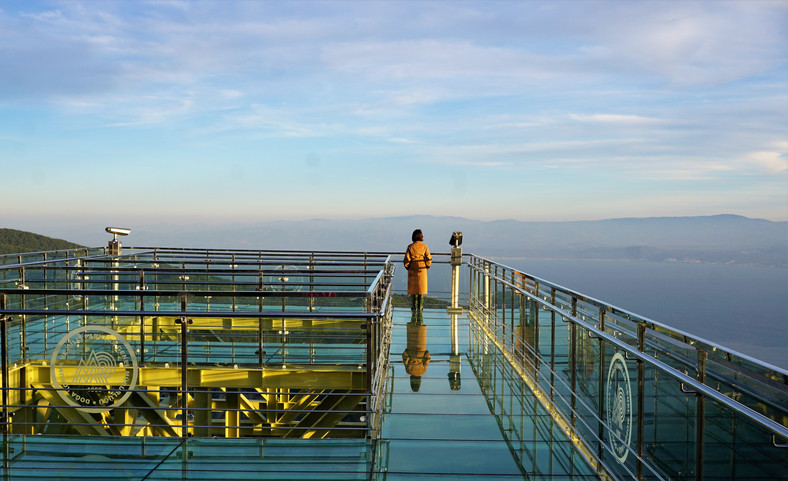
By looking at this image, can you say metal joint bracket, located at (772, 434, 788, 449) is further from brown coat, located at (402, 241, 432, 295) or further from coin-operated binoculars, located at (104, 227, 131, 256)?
coin-operated binoculars, located at (104, 227, 131, 256)

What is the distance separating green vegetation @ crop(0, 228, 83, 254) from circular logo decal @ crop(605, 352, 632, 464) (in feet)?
197

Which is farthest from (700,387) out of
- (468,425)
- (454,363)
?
(454,363)

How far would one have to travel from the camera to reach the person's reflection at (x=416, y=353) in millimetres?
7141

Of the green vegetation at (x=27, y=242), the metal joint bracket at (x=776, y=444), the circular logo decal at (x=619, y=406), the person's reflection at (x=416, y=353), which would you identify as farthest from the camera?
the green vegetation at (x=27, y=242)

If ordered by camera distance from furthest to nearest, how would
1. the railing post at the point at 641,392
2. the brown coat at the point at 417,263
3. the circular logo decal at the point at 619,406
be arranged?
1. the brown coat at the point at 417,263
2. the circular logo decal at the point at 619,406
3. the railing post at the point at 641,392

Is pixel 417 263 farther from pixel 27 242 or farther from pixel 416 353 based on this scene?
pixel 27 242

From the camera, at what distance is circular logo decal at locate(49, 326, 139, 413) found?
4738mm

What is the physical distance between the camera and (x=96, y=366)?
16.9ft

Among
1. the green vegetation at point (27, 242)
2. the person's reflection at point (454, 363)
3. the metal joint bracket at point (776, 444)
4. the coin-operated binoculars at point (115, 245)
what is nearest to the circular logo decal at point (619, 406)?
the metal joint bracket at point (776, 444)

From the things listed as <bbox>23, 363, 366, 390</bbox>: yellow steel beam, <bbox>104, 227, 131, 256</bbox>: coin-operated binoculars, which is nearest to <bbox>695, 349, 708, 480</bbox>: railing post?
<bbox>23, 363, 366, 390</bbox>: yellow steel beam

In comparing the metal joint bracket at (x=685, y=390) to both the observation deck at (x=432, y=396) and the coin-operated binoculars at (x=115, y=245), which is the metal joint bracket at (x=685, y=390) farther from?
the coin-operated binoculars at (x=115, y=245)

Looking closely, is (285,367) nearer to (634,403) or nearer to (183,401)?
(183,401)

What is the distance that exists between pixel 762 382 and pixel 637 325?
48.2 inches

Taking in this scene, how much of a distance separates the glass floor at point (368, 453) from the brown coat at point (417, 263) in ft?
18.0
